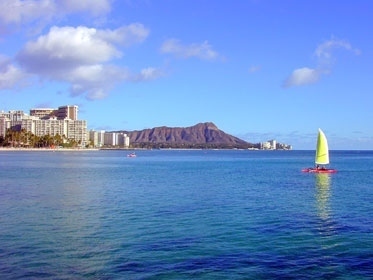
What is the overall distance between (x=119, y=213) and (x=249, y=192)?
2271 cm

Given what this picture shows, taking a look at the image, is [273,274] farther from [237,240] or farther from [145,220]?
[145,220]

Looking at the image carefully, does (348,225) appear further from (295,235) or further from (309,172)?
(309,172)

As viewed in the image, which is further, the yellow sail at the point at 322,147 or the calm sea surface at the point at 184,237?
the yellow sail at the point at 322,147

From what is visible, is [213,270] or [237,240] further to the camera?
[237,240]

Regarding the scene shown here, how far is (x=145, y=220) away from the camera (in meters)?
33.7

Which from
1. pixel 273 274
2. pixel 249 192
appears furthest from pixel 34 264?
pixel 249 192

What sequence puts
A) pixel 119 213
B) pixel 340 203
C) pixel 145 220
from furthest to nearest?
pixel 340 203, pixel 119 213, pixel 145 220

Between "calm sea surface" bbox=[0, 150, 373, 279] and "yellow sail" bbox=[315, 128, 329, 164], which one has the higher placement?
"yellow sail" bbox=[315, 128, 329, 164]

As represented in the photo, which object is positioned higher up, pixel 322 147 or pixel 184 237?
pixel 322 147

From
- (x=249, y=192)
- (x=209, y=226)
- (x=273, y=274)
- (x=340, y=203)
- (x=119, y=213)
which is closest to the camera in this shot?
(x=273, y=274)

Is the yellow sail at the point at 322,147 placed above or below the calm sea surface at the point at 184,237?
above

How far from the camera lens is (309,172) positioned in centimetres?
9688

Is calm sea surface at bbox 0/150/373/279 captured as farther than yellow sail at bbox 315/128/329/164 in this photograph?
No

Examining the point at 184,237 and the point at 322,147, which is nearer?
the point at 184,237
